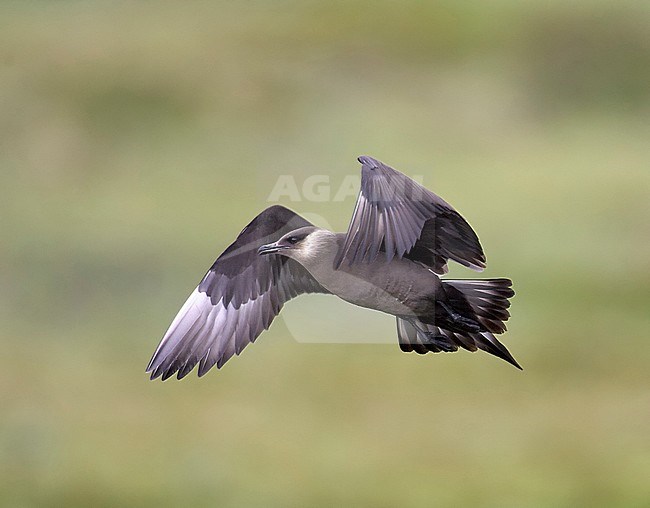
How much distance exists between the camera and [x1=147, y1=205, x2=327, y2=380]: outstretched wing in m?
3.55

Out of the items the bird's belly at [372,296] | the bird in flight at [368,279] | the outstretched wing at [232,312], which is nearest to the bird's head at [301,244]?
the bird in flight at [368,279]

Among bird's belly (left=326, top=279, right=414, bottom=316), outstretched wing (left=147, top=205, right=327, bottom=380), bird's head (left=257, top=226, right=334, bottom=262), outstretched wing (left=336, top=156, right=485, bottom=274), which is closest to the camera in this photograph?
outstretched wing (left=336, top=156, right=485, bottom=274)

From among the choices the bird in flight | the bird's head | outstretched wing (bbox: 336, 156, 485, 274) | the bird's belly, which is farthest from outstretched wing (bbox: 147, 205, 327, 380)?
outstretched wing (bbox: 336, 156, 485, 274)

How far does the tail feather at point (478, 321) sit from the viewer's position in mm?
3260

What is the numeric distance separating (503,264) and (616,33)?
3.16 meters

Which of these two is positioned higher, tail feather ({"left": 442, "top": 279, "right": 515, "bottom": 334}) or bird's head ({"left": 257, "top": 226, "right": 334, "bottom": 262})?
bird's head ({"left": 257, "top": 226, "right": 334, "bottom": 262})

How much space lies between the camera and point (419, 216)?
113 inches

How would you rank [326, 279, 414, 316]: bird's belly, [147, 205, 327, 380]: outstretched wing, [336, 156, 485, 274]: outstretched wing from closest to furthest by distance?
[336, 156, 485, 274]: outstretched wing
[326, 279, 414, 316]: bird's belly
[147, 205, 327, 380]: outstretched wing

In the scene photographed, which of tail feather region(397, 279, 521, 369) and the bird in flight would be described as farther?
tail feather region(397, 279, 521, 369)

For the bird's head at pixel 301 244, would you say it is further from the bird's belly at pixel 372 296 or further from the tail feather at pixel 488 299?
the tail feather at pixel 488 299

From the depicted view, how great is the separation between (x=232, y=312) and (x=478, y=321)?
0.83m

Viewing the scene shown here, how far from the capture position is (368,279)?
308 centimetres

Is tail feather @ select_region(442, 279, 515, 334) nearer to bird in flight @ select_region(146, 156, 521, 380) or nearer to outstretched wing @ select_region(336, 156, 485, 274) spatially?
bird in flight @ select_region(146, 156, 521, 380)

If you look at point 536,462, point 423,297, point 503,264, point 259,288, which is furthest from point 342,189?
point 423,297
